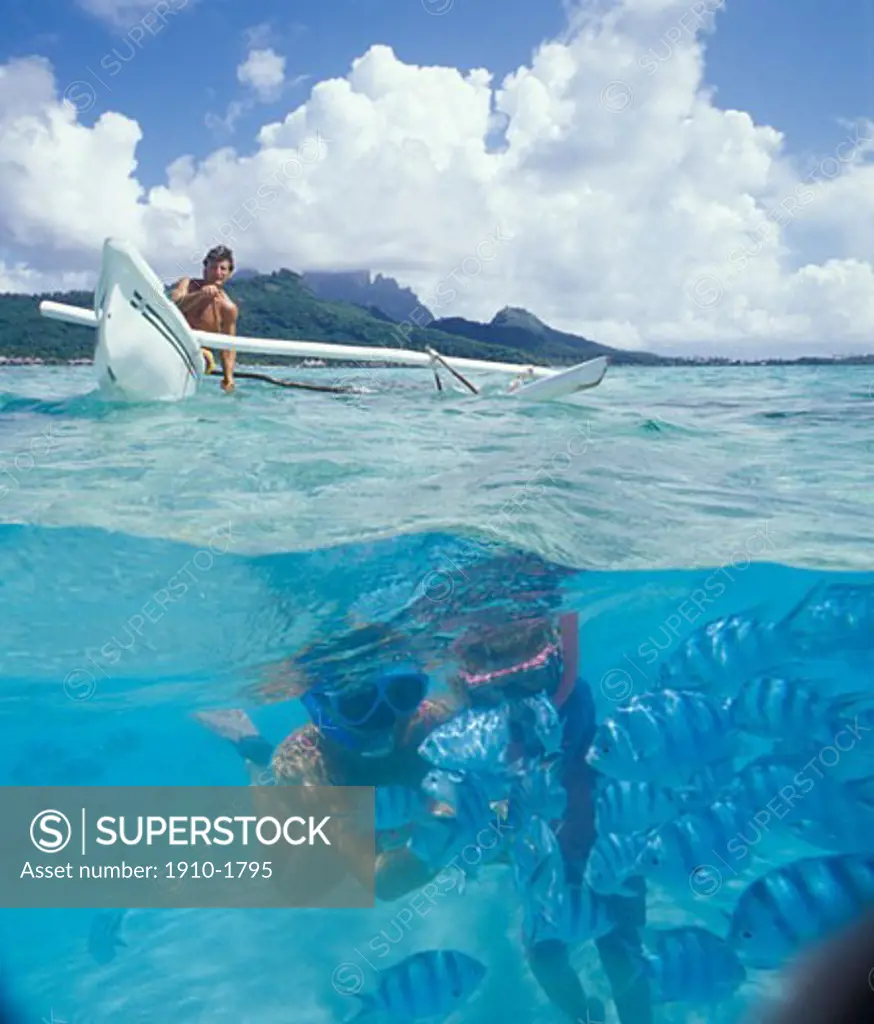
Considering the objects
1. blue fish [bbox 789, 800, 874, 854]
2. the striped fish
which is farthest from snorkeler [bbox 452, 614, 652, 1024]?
blue fish [bbox 789, 800, 874, 854]

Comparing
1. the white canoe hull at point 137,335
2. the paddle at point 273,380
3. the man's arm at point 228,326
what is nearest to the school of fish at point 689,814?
the white canoe hull at point 137,335

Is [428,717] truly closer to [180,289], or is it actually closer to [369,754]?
[369,754]

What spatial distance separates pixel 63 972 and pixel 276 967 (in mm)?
1566

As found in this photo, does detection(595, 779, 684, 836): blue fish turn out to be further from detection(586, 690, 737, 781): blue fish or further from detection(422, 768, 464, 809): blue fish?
detection(422, 768, 464, 809): blue fish

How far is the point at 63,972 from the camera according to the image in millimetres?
5609

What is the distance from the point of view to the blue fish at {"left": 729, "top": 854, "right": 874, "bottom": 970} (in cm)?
333

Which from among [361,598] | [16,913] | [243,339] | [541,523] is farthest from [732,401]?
[16,913]

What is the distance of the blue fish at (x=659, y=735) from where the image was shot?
169 inches

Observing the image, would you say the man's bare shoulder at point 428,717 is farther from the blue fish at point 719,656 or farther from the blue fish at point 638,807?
the blue fish at point 719,656

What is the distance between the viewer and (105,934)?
5.81 m

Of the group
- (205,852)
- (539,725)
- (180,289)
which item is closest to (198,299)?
(180,289)

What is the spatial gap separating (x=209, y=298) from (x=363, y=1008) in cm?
1179

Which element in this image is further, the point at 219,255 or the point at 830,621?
the point at 219,255

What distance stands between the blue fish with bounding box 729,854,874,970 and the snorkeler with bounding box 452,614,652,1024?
868 millimetres
